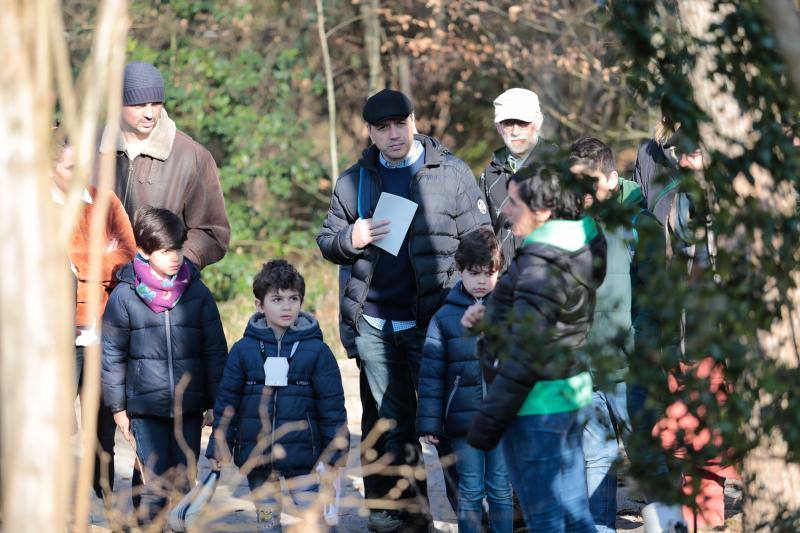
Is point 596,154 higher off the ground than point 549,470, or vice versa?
point 596,154

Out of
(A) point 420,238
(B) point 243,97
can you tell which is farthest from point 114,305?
(B) point 243,97

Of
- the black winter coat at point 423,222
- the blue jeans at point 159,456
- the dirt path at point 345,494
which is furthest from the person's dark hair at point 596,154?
the blue jeans at point 159,456

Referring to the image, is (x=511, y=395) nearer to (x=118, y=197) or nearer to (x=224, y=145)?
(x=118, y=197)

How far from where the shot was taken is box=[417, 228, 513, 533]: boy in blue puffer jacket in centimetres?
510

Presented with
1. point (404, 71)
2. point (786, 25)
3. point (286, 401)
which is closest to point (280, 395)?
Result: point (286, 401)

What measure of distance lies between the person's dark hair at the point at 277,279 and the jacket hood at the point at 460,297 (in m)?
0.64

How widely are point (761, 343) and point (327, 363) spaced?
1.99m

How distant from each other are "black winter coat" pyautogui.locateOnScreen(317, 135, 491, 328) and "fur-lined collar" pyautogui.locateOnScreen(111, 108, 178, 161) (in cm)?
86

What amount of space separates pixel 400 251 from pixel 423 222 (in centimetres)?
19

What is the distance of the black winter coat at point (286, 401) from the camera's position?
5117mm

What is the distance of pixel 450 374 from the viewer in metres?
5.17

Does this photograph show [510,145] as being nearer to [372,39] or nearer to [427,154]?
[427,154]

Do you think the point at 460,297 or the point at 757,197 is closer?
the point at 757,197

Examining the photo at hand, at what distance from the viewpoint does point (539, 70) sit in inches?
549
